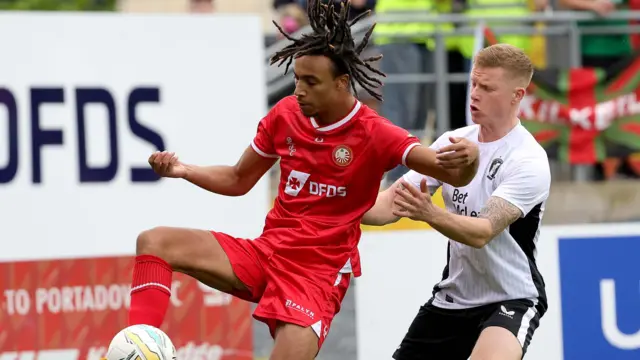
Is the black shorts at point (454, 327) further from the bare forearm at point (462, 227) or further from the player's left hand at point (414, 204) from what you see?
the player's left hand at point (414, 204)

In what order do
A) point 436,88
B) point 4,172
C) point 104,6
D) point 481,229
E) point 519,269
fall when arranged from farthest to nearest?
point 104,6, point 436,88, point 4,172, point 519,269, point 481,229

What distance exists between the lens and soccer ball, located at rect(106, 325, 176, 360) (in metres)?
5.11

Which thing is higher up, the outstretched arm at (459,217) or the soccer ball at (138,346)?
the outstretched arm at (459,217)

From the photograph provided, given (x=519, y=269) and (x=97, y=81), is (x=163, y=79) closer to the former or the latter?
(x=97, y=81)

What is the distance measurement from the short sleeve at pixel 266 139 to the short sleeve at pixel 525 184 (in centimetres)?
101

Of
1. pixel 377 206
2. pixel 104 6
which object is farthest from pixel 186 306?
pixel 104 6

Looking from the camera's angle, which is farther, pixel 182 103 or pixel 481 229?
pixel 182 103

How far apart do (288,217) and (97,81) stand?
2336 mm

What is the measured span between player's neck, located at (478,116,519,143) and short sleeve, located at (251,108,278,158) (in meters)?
0.97

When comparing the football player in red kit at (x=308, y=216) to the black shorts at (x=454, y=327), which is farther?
the black shorts at (x=454, y=327)

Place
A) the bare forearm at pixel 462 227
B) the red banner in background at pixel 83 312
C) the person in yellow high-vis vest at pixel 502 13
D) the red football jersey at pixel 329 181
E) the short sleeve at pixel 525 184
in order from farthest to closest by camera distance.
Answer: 1. the person in yellow high-vis vest at pixel 502 13
2. the red banner in background at pixel 83 312
3. the short sleeve at pixel 525 184
4. the red football jersey at pixel 329 181
5. the bare forearm at pixel 462 227

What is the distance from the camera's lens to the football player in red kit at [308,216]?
5.36 m

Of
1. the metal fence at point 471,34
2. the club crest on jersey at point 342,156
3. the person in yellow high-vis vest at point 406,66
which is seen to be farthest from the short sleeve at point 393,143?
the metal fence at point 471,34

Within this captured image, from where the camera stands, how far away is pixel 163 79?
7621 millimetres
